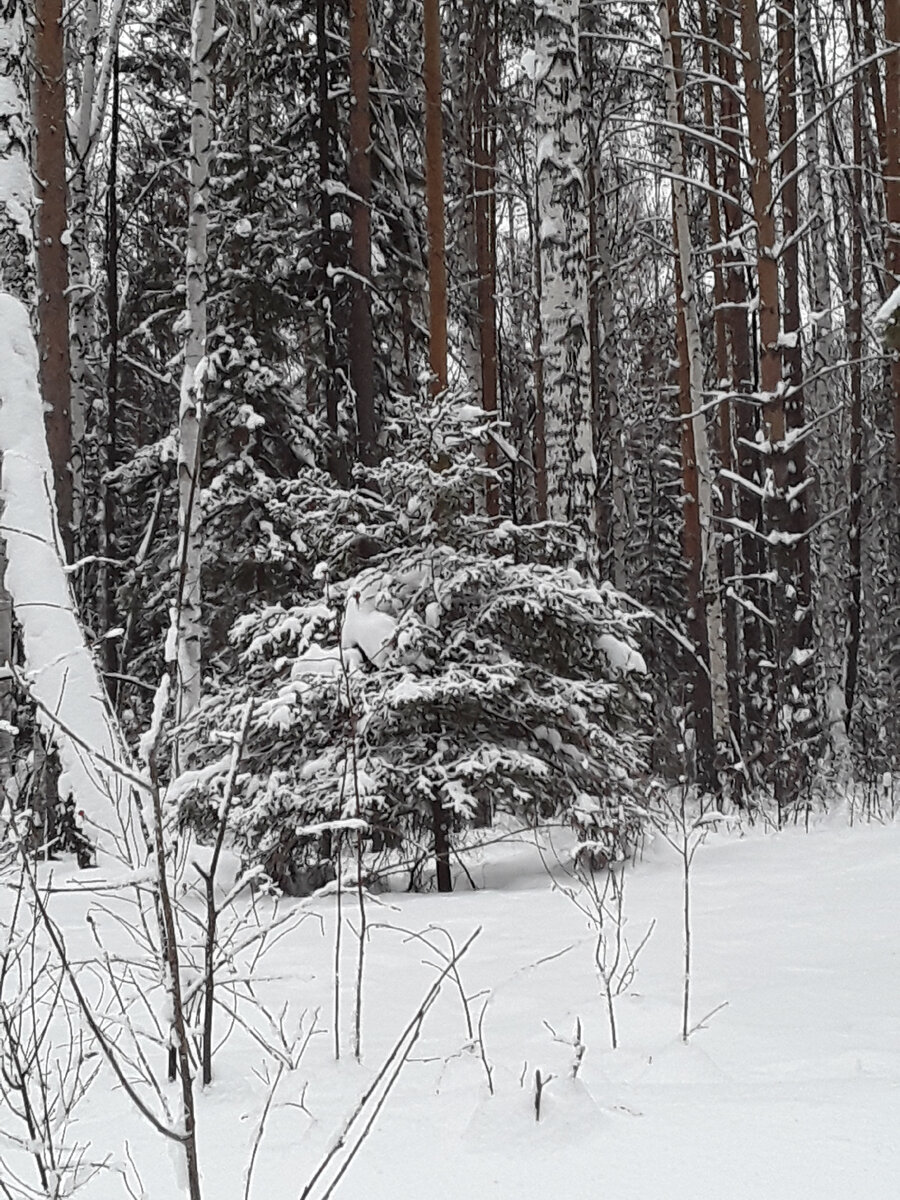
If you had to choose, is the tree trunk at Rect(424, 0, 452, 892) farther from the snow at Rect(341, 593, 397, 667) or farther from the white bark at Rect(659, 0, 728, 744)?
the snow at Rect(341, 593, 397, 667)

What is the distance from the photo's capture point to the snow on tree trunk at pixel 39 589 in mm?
4449

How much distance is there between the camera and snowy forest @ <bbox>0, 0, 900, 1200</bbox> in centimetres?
221

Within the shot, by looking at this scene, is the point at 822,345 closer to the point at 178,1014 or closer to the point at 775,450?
the point at 775,450

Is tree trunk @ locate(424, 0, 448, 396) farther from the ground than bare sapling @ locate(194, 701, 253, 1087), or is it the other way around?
tree trunk @ locate(424, 0, 448, 396)

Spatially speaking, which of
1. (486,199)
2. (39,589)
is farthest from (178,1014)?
(486,199)

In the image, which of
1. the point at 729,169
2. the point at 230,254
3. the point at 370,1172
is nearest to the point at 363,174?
the point at 230,254

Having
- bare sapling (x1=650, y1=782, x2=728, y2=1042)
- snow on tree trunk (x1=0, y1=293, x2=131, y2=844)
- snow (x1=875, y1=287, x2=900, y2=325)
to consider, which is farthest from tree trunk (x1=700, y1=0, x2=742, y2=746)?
snow (x1=875, y1=287, x2=900, y2=325)

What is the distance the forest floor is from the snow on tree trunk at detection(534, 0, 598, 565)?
352 centimetres

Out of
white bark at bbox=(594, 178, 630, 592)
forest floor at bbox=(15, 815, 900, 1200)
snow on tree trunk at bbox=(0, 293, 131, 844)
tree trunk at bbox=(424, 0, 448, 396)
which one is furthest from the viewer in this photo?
white bark at bbox=(594, 178, 630, 592)

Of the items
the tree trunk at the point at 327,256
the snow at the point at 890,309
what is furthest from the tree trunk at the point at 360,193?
the snow at the point at 890,309

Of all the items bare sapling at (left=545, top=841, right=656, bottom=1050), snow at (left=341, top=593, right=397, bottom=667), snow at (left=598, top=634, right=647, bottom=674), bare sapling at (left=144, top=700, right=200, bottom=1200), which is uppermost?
snow at (left=341, top=593, right=397, bottom=667)

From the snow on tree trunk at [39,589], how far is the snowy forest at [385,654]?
24mm

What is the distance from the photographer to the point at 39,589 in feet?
15.8

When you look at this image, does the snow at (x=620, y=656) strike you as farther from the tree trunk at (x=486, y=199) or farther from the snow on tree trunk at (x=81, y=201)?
the snow on tree trunk at (x=81, y=201)
